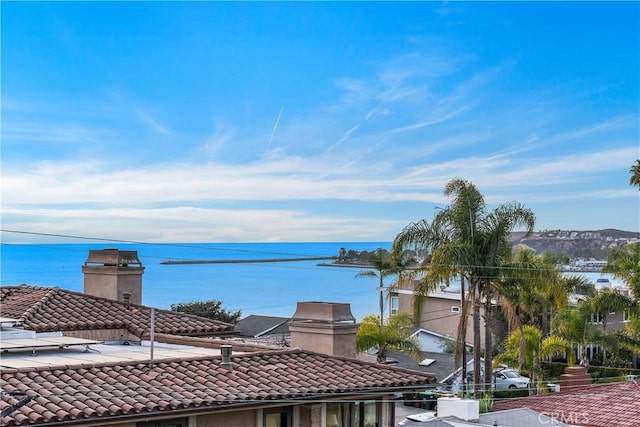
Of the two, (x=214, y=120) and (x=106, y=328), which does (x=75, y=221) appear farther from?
(x=106, y=328)

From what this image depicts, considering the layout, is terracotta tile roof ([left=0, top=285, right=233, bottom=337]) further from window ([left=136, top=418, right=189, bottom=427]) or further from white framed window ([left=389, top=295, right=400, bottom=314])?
white framed window ([left=389, top=295, right=400, bottom=314])

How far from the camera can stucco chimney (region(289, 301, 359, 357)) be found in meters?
14.5

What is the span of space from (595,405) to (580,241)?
50.3 m

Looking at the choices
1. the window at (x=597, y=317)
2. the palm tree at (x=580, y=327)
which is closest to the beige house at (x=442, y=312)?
the window at (x=597, y=317)

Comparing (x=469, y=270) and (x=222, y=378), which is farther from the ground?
(x=469, y=270)

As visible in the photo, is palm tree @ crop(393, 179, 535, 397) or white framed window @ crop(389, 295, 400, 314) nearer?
palm tree @ crop(393, 179, 535, 397)

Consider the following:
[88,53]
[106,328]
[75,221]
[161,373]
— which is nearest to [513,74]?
[88,53]

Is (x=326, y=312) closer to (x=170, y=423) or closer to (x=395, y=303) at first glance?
(x=170, y=423)

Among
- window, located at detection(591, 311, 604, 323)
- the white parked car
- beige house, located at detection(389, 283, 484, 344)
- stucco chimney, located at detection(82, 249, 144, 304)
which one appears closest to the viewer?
stucco chimney, located at detection(82, 249, 144, 304)

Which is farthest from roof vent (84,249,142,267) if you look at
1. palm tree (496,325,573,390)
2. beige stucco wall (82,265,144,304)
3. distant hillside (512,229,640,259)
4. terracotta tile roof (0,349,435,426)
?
distant hillside (512,229,640,259)

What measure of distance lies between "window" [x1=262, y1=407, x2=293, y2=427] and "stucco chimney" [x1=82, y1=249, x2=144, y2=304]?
23.4 feet

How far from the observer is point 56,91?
151ft

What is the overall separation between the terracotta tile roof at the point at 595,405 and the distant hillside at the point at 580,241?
3827 cm

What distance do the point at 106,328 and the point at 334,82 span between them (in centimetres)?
4780
